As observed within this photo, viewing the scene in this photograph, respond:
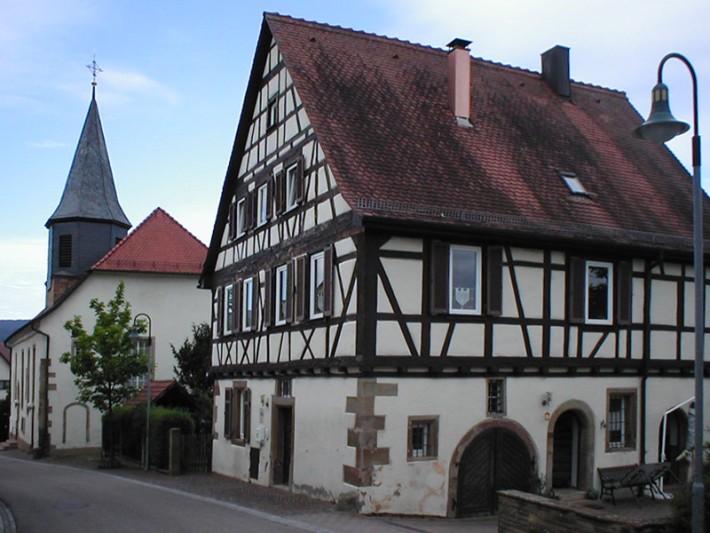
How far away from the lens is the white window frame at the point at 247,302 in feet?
82.9

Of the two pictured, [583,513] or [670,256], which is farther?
[670,256]

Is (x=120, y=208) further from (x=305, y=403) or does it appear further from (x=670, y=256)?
(x=670, y=256)

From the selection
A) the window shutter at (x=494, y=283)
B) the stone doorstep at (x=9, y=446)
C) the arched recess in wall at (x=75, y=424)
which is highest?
the window shutter at (x=494, y=283)

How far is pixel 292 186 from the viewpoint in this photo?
74.1 feet

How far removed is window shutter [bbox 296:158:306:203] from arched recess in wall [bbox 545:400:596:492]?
295 inches

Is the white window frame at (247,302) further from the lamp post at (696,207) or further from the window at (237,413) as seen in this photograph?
the lamp post at (696,207)

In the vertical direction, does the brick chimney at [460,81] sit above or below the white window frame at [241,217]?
above

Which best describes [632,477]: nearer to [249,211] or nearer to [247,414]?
Answer: [247,414]

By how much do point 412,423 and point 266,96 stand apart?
1062 cm

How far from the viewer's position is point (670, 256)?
21.6 meters

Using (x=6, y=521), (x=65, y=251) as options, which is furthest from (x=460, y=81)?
(x=65, y=251)

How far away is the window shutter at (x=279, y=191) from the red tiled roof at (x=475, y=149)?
2779 mm

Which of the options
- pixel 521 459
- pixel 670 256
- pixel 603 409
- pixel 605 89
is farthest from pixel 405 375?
pixel 605 89

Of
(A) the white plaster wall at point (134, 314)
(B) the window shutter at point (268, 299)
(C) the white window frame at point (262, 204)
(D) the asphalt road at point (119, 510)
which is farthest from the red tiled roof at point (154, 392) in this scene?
(B) the window shutter at point (268, 299)
